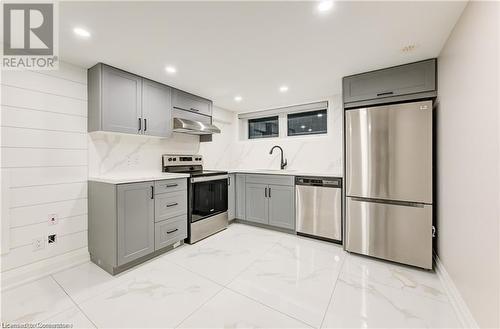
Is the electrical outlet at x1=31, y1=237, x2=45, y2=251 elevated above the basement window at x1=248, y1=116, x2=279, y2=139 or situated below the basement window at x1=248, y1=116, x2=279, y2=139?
below

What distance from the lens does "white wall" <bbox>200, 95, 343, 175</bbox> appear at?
3312mm

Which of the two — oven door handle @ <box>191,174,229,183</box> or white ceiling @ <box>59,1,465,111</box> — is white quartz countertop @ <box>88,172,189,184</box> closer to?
oven door handle @ <box>191,174,229,183</box>

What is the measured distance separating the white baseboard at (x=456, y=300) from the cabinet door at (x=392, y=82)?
179 centimetres

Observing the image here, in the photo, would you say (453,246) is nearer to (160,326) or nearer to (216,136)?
(160,326)

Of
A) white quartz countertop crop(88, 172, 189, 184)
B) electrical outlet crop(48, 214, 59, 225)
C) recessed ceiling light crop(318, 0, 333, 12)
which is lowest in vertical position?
electrical outlet crop(48, 214, 59, 225)

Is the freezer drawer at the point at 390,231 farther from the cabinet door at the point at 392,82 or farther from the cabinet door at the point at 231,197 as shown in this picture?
the cabinet door at the point at 231,197

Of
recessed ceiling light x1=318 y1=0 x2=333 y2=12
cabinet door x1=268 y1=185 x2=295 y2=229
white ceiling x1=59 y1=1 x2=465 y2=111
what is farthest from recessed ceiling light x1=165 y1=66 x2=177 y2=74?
cabinet door x1=268 y1=185 x2=295 y2=229

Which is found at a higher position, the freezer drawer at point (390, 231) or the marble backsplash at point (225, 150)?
the marble backsplash at point (225, 150)

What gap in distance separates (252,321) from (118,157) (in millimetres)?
2367

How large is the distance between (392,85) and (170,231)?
3090 mm

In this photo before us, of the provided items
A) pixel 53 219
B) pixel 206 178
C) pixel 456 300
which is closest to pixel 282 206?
pixel 206 178

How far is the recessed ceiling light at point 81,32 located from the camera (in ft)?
5.43

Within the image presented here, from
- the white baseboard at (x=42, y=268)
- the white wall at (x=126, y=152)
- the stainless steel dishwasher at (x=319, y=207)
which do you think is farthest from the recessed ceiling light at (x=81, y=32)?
the stainless steel dishwasher at (x=319, y=207)

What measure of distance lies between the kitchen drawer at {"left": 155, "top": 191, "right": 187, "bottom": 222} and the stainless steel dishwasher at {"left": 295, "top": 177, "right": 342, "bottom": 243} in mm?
1620
